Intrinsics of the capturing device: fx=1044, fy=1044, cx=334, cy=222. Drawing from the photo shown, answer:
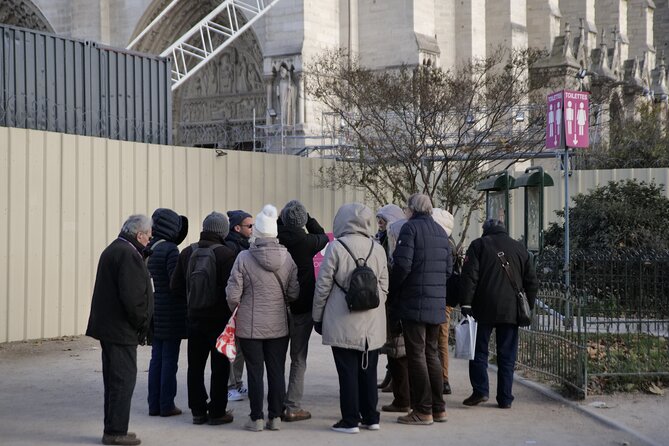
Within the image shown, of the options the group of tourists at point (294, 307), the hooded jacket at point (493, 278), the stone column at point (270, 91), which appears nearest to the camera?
the group of tourists at point (294, 307)

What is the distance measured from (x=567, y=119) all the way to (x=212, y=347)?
7.83m

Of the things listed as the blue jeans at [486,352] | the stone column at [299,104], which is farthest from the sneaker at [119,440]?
the stone column at [299,104]

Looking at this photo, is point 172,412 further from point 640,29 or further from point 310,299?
point 640,29

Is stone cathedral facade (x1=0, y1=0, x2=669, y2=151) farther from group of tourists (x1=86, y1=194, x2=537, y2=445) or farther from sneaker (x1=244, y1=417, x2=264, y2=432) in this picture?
sneaker (x1=244, y1=417, x2=264, y2=432)

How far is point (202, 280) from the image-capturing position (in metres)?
8.77

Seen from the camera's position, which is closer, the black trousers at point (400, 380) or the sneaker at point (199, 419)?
the sneaker at point (199, 419)

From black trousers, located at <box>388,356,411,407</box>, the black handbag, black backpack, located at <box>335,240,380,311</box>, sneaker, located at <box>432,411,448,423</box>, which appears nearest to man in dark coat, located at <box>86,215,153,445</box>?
black backpack, located at <box>335,240,380,311</box>

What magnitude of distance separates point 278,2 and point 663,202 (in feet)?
49.5

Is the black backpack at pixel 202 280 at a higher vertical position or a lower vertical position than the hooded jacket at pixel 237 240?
lower

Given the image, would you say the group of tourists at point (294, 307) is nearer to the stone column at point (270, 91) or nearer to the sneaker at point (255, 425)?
the sneaker at point (255, 425)

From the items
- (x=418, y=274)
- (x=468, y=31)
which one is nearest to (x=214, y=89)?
(x=468, y=31)

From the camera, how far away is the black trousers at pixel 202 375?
887 centimetres

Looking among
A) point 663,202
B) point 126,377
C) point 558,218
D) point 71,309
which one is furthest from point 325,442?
point 558,218

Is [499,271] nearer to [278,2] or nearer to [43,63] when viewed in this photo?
[43,63]
